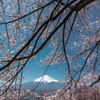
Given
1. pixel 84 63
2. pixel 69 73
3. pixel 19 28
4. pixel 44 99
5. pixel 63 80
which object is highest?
pixel 19 28

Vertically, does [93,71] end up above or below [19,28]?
below

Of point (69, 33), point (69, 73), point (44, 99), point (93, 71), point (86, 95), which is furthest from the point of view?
point (93, 71)

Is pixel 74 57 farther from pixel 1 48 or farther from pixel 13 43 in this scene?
pixel 1 48

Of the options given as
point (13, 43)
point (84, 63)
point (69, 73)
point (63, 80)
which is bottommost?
point (63, 80)

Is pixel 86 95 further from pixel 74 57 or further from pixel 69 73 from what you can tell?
pixel 74 57

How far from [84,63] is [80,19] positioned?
1848 millimetres

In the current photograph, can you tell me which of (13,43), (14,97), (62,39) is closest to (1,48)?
(13,43)

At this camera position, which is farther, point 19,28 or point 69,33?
point 19,28

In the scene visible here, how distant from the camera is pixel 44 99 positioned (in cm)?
286

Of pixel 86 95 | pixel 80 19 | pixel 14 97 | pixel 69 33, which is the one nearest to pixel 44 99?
pixel 86 95

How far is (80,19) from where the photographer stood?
3.82 meters

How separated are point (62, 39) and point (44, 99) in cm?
222

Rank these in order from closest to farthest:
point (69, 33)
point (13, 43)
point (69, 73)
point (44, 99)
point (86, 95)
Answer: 1. point (86, 95)
2. point (44, 99)
3. point (69, 33)
4. point (69, 73)
5. point (13, 43)

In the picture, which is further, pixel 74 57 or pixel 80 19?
pixel 74 57
